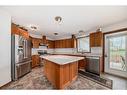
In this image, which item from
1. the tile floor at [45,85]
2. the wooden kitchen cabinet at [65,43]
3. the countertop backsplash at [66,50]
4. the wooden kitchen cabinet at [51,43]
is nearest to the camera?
the tile floor at [45,85]

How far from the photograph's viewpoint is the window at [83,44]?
622cm

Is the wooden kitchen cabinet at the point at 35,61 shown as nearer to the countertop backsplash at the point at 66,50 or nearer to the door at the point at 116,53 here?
the countertop backsplash at the point at 66,50

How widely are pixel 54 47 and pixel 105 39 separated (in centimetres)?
472

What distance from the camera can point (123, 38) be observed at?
4.26m

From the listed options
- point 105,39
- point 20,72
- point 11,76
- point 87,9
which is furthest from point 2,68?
point 105,39

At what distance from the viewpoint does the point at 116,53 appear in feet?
14.9

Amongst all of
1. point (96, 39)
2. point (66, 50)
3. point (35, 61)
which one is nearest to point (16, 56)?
point (35, 61)

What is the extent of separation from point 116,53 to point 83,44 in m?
2.29

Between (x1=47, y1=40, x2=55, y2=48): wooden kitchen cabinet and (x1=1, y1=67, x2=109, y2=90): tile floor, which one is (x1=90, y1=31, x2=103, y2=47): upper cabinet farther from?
(x1=47, y1=40, x2=55, y2=48): wooden kitchen cabinet

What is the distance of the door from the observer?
422cm

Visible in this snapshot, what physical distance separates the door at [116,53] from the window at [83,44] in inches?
59.3

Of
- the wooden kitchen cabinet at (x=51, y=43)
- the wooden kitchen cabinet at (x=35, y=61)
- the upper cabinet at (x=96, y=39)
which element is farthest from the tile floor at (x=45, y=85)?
the wooden kitchen cabinet at (x=51, y=43)
